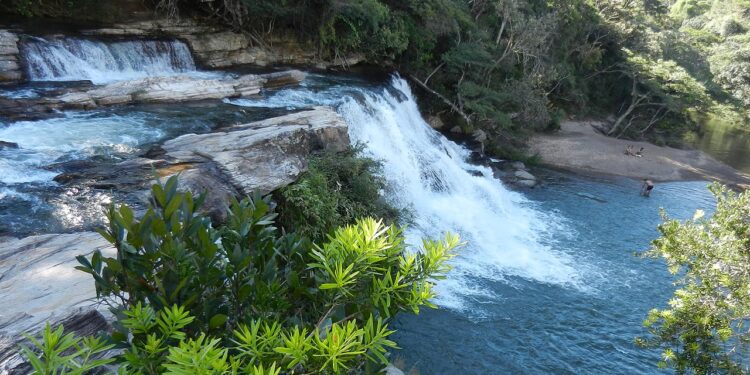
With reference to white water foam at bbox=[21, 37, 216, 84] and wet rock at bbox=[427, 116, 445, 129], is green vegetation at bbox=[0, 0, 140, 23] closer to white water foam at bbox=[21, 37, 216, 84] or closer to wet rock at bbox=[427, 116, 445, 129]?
white water foam at bbox=[21, 37, 216, 84]

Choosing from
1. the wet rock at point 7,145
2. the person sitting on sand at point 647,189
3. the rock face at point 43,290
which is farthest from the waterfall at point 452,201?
the rock face at point 43,290

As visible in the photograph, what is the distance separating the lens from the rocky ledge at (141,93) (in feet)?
28.6

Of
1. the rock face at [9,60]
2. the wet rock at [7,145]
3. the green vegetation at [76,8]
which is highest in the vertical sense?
the green vegetation at [76,8]

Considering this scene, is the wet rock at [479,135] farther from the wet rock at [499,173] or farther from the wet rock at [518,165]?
the wet rock at [499,173]

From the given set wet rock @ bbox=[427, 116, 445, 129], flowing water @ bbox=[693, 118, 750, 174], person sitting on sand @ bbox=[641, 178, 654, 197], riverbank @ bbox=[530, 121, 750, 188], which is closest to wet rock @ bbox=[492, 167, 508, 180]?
wet rock @ bbox=[427, 116, 445, 129]

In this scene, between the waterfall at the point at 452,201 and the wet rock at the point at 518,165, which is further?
the wet rock at the point at 518,165

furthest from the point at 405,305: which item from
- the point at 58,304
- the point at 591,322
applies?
the point at 591,322

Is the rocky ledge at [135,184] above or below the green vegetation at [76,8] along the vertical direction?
below

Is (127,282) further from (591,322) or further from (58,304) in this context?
(591,322)

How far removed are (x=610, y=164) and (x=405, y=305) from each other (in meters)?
21.5

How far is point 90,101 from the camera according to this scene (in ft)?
31.2

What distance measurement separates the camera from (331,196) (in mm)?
8023

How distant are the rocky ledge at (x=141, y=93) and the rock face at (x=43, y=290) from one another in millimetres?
5243

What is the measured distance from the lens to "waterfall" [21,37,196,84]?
34.2ft
